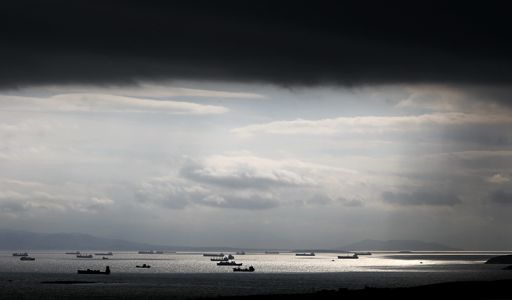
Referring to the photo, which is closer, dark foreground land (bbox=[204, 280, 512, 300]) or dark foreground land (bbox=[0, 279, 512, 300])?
dark foreground land (bbox=[204, 280, 512, 300])

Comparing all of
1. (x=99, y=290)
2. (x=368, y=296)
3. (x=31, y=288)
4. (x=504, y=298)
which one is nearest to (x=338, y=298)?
(x=368, y=296)

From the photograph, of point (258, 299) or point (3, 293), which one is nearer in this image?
point (258, 299)

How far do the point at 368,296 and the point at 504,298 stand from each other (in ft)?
52.6

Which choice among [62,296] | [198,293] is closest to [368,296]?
[198,293]

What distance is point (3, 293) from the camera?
141m

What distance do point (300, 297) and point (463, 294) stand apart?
20476 mm

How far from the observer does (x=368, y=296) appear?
332 ft

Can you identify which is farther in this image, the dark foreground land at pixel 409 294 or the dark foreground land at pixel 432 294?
the dark foreground land at pixel 409 294

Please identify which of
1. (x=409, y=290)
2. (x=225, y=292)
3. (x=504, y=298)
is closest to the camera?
(x=504, y=298)

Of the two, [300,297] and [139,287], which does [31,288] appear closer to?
[139,287]

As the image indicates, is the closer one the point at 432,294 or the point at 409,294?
the point at 432,294

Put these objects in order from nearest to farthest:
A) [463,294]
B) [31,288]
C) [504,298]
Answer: [504,298] → [463,294] → [31,288]

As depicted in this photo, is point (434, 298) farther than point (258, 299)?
No

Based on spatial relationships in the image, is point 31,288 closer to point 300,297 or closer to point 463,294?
point 300,297
